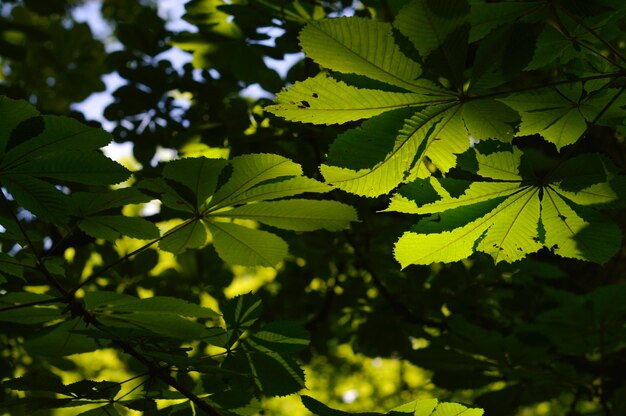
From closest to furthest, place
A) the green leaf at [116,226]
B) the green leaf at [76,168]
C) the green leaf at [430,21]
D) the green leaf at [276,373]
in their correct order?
1. the green leaf at [430,21]
2. the green leaf at [76,168]
3. the green leaf at [276,373]
4. the green leaf at [116,226]

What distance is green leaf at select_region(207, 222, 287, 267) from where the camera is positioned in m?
1.28

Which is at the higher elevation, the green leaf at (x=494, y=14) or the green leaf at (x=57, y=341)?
the green leaf at (x=494, y=14)

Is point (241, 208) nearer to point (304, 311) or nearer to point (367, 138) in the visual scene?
point (367, 138)

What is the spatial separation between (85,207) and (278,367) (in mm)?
558

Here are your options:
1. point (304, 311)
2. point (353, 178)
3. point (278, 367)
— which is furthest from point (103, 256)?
point (353, 178)

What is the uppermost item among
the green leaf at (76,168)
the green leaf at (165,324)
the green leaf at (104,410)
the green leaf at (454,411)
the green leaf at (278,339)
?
the green leaf at (76,168)

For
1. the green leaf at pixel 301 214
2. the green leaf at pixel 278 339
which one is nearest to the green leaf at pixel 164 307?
the green leaf at pixel 278 339

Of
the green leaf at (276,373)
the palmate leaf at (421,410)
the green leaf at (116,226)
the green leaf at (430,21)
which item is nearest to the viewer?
the green leaf at (430,21)

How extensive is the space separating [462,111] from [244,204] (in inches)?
20.8

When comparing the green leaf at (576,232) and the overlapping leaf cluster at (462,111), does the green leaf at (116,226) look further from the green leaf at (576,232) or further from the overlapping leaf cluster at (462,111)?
the green leaf at (576,232)

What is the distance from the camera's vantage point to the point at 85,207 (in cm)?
122

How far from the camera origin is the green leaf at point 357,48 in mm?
827

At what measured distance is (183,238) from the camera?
1.28 m

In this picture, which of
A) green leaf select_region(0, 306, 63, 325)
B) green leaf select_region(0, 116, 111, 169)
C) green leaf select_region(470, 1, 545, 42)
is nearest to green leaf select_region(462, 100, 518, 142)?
green leaf select_region(470, 1, 545, 42)
